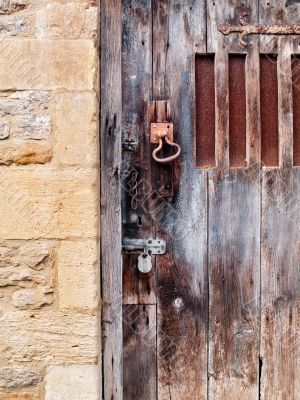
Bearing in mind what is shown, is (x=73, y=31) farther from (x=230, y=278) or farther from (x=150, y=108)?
(x=230, y=278)

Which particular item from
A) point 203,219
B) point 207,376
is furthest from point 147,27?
point 207,376

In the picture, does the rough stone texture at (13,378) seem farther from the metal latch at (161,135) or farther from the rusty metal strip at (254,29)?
the rusty metal strip at (254,29)

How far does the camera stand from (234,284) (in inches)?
76.2

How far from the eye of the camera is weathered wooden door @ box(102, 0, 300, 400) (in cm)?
191

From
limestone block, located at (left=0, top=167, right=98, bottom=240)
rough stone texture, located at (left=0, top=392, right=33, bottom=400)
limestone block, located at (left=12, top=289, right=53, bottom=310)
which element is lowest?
rough stone texture, located at (left=0, top=392, right=33, bottom=400)

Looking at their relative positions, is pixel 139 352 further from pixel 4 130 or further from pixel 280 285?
pixel 4 130

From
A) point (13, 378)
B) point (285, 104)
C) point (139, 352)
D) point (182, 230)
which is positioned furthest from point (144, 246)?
point (285, 104)

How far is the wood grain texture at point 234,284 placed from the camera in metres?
1.92

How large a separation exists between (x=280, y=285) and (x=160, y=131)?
71 cm

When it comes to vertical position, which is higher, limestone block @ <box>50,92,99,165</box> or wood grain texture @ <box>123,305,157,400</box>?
limestone block @ <box>50,92,99,165</box>

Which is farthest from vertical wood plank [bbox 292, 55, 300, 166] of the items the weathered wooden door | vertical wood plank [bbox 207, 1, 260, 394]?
vertical wood plank [bbox 207, 1, 260, 394]

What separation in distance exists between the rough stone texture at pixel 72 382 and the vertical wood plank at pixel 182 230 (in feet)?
1.01

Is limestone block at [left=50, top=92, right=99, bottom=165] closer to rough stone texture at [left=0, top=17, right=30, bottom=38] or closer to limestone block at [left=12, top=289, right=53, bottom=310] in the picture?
rough stone texture at [left=0, top=17, right=30, bottom=38]

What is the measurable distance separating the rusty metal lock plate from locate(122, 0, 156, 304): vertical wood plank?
27 millimetres
